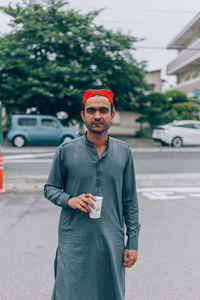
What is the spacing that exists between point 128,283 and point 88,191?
1913 mm

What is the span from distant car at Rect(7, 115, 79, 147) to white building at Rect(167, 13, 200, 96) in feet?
60.6

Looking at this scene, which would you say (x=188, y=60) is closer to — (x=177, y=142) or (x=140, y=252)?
(x=177, y=142)

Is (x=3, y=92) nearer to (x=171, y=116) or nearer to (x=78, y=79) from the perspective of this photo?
(x=78, y=79)

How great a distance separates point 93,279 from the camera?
228cm

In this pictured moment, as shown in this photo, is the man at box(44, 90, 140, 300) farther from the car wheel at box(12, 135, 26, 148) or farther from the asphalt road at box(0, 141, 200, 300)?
the car wheel at box(12, 135, 26, 148)

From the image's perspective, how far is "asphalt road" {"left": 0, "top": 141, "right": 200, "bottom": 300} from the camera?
146 inches

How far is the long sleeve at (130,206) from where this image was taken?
7.82 feet

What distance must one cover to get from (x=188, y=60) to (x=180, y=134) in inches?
838

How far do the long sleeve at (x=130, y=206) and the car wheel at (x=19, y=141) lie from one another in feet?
64.8

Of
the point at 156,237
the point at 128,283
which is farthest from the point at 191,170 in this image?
the point at 128,283

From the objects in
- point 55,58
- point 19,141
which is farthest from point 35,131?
point 55,58

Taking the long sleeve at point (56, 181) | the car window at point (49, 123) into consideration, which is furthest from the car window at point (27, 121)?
the long sleeve at point (56, 181)

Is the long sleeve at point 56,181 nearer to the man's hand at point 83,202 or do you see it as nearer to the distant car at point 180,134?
the man's hand at point 83,202

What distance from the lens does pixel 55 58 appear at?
974 inches
